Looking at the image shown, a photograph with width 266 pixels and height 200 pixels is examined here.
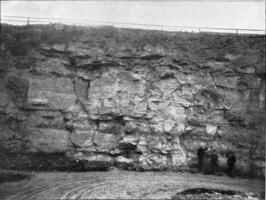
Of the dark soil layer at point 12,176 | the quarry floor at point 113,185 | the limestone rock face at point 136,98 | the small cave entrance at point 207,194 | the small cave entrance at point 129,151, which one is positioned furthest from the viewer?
the small cave entrance at point 129,151

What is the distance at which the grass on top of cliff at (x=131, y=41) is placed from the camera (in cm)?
1612

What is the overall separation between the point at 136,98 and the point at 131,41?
2763 millimetres

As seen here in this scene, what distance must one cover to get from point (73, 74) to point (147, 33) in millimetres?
4083

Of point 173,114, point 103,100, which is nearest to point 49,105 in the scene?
point 103,100

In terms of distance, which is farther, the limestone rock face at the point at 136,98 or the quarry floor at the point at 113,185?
the limestone rock face at the point at 136,98

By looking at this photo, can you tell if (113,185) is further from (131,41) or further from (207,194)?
(131,41)

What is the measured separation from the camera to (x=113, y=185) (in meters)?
12.7

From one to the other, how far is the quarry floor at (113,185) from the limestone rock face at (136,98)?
1.27 m

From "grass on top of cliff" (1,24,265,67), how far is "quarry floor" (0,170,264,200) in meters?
5.60

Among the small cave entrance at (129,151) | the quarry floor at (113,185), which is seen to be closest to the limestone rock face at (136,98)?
the small cave entrance at (129,151)

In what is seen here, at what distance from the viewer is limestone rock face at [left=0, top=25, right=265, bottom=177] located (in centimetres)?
1580

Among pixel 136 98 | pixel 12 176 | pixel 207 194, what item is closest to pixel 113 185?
pixel 207 194

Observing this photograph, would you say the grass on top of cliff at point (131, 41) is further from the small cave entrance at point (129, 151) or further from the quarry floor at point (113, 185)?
the quarry floor at point (113, 185)

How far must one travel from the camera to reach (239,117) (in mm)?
16109
